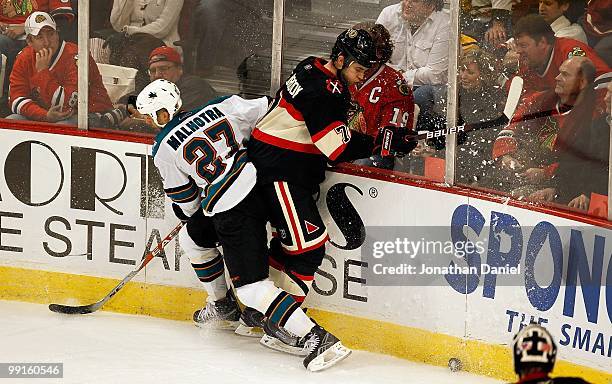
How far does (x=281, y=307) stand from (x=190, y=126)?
2.49 ft

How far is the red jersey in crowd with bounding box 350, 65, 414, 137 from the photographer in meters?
4.08

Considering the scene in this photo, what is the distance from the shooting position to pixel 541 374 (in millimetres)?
2289

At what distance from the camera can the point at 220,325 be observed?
4.54m

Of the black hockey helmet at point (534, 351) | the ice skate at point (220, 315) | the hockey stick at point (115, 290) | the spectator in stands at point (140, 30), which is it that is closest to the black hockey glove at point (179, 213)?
the hockey stick at point (115, 290)

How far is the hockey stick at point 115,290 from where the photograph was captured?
4535 mm

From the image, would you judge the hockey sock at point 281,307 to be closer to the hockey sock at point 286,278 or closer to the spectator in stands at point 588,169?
the hockey sock at point 286,278

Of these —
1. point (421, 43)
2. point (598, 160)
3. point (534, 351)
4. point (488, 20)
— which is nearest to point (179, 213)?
point (421, 43)

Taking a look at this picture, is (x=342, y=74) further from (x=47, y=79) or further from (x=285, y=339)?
(x=47, y=79)

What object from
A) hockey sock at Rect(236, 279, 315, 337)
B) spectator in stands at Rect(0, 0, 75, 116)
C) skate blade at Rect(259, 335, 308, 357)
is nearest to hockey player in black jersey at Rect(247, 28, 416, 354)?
hockey sock at Rect(236, 279, 315, 337)

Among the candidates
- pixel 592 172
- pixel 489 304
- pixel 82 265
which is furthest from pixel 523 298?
pixel 82 265

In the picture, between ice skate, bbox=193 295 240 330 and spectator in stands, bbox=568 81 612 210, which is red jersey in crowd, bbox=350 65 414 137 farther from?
ice skate, bbox=193 295 240 330

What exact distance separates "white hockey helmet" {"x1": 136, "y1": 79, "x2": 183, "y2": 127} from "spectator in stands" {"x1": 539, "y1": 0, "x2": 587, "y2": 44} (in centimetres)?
144

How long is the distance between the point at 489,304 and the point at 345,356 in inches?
22.2

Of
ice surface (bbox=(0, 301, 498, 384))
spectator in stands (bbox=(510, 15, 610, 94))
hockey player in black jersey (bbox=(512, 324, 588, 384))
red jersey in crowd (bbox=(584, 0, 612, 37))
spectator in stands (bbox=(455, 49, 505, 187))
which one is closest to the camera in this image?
hockey player in black jersey (bbox=(512, 324, 588, 384))
